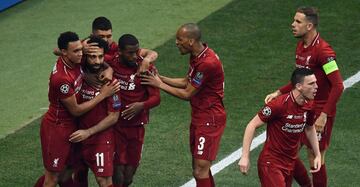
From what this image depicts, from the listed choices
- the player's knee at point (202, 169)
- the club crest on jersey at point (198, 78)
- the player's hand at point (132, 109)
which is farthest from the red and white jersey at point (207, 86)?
the player's hand at point (132, 109)

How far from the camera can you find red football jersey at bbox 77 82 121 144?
1309cm

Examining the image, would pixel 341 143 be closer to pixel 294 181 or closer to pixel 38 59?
pixel 294 181

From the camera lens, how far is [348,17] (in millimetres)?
21734

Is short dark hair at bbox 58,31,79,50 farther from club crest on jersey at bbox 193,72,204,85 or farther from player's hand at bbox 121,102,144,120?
club crest on jersey at bbox 193,72,204,85

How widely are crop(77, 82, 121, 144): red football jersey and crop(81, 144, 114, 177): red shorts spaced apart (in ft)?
0.22

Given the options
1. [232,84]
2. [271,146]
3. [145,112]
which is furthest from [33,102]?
[271,146]

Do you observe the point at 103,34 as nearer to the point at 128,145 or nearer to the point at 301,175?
the point at 128,145

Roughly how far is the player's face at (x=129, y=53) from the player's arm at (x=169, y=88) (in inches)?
10.2

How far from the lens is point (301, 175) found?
14133mm

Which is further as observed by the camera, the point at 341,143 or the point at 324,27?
the point at 324,27

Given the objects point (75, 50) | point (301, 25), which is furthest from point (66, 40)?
point (301, 25)

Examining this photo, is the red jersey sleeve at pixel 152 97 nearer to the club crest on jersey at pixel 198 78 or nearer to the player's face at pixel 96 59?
the club crest on jersey at pixel 198 78

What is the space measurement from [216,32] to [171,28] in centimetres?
86

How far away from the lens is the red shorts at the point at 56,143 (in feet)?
43.0
